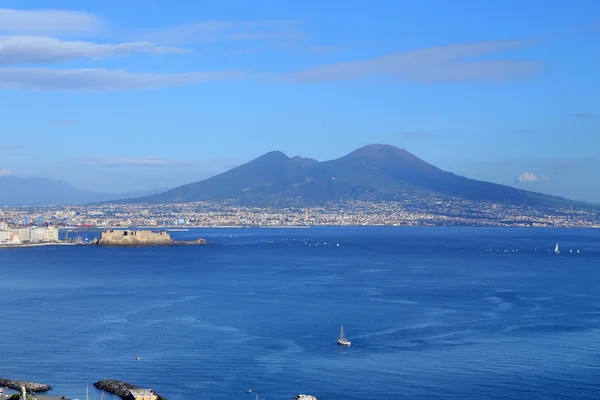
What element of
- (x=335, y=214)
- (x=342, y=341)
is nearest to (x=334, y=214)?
(x=335, y=214)

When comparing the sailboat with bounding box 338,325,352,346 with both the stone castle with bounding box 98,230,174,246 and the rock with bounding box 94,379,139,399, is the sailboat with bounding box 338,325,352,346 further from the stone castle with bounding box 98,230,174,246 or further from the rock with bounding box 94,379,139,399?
the stone castle with bounding box 98,230,174,246

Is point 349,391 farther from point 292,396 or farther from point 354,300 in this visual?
point 354,300

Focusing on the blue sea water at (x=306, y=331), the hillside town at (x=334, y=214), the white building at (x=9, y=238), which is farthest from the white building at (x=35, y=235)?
the hillside town at (x=334, y=214)

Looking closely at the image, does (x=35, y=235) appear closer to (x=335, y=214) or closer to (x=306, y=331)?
(x=306, y=331)

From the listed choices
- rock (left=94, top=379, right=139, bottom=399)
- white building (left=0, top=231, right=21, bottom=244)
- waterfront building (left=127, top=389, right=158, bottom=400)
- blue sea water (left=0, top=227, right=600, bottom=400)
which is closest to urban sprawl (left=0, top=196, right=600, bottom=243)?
white building (left=0, top=231, right=21, bottom=244)

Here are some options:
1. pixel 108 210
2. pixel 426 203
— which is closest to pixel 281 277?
pixel 108 210

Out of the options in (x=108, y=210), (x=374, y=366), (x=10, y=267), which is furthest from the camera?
(x=108, y=210)
